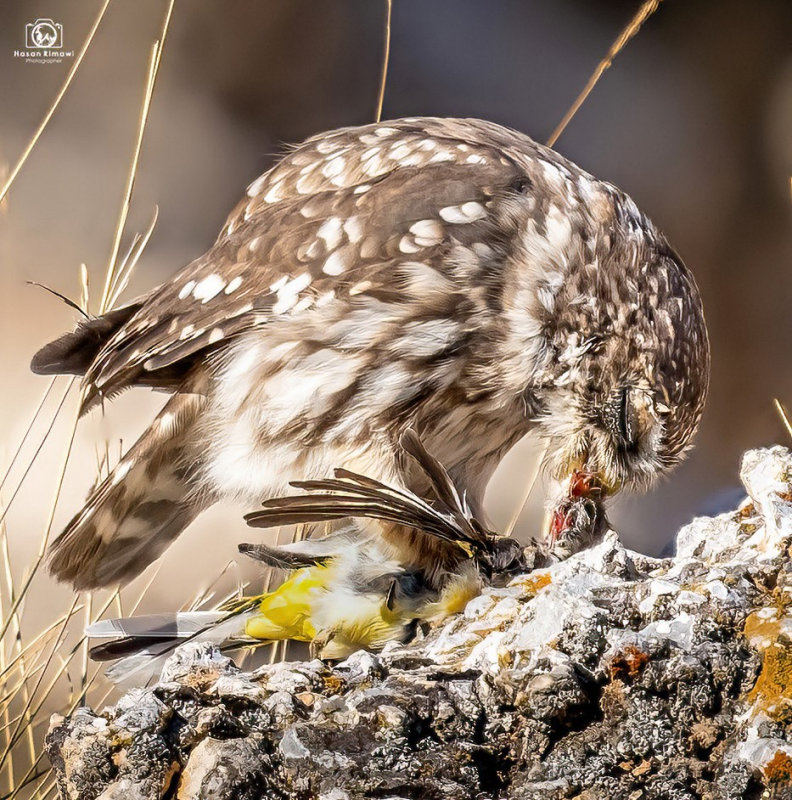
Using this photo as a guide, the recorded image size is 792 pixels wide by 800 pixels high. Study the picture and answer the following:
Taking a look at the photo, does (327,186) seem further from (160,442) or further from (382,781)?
(382,781)

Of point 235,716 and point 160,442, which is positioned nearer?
point 235,716

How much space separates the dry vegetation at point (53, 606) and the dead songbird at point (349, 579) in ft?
0.49

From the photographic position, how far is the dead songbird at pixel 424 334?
4.65 ft

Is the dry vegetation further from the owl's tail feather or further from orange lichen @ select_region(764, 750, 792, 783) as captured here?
orange lichen @ select_region(764, 750, 792, 783)

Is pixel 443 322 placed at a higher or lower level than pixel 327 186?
lower

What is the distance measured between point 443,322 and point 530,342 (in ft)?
0.45

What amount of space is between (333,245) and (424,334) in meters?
0.20

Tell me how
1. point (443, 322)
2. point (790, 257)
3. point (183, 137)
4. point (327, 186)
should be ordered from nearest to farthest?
1. point (443, 322)
2. point (327, 186)
3. point (183, 137)
4. point (790, 257)

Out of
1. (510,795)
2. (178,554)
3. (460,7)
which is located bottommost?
(178,554)

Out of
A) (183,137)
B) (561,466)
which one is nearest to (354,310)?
(561,466)

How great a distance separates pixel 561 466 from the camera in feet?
4.90

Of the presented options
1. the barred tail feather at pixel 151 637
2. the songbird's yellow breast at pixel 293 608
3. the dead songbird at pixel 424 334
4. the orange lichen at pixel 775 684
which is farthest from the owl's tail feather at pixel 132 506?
the orange lichen at pixel 775 684
